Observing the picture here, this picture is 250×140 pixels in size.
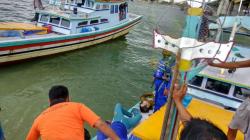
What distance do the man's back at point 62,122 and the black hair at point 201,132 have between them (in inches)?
75.5

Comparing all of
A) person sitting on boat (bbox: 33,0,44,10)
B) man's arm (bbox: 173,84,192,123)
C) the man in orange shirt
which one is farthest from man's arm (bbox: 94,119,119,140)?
person sitting on boat (bbox: 33,0,44,10)

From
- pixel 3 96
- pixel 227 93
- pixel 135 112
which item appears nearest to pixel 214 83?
pixel 227 93

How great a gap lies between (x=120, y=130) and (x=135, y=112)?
1.65 meters

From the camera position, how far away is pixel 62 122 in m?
3.73

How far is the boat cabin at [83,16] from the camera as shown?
1486cm

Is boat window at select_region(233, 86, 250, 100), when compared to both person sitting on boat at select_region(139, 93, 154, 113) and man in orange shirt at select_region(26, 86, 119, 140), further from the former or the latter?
man in orange shirt at select_region(26, 86, 119, 140)

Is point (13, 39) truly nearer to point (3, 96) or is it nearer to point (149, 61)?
point (3, 96)

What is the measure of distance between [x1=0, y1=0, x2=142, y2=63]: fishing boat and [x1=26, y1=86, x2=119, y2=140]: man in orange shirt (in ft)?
28.7

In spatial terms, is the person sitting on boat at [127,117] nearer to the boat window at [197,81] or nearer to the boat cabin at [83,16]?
the boat window at [197,81]

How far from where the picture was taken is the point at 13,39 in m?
12.4

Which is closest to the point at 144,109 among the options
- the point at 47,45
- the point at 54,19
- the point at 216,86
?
the point at 216,86

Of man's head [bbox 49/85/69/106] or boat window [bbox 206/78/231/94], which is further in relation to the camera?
boat window [bbox 206/78/231/94]

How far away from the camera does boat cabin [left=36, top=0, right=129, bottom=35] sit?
14.9 metres

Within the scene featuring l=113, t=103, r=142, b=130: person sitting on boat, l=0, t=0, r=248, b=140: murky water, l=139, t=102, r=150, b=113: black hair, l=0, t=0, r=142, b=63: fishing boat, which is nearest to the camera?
l=113, t=103, r=142, b=130: person sitting on boat
